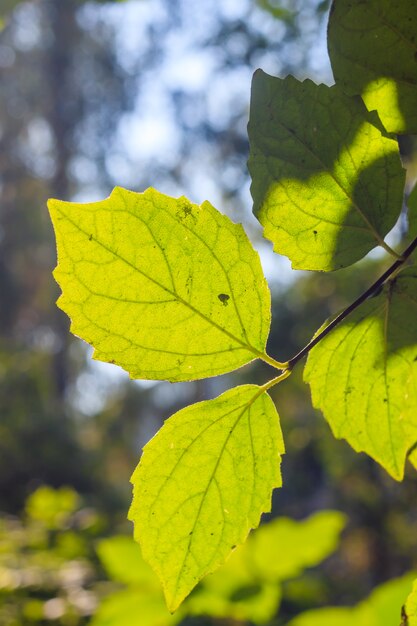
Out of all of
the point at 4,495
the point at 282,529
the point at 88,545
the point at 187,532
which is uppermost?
the point at 4,495

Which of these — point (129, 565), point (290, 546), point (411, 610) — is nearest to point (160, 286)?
point (411, 610)

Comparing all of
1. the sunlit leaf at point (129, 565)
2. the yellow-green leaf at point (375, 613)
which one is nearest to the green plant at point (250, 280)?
the yellow-green leaf at point (375, 613)

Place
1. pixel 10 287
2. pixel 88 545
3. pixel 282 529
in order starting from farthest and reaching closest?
pixel 10 287
pixel 88 545
pixel 282 529

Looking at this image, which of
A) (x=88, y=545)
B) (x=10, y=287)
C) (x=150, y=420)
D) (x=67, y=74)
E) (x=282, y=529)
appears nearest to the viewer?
(x=282, y=529)

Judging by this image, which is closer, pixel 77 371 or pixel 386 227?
pixel 386 227

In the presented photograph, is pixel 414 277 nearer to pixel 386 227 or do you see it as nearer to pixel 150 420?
pixel 386 227

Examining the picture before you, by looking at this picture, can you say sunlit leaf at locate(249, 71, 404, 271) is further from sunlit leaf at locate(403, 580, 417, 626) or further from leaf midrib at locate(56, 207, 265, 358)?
sunlit leaf at locate(403, 580, 417, 626)

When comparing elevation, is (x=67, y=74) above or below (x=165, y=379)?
above

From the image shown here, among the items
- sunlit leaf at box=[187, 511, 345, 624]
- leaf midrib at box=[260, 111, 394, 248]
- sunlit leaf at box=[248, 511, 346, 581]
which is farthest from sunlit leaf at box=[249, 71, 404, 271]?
sunlit leaf at box=[248, 511, 346, 581]

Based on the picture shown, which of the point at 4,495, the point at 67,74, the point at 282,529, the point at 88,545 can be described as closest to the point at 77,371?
the point at 67,74
